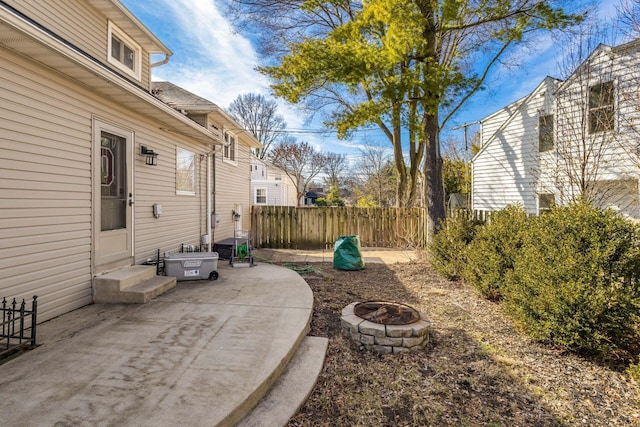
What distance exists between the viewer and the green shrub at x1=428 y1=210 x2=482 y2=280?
5.84 m

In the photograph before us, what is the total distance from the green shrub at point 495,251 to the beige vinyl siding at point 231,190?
6.40 m

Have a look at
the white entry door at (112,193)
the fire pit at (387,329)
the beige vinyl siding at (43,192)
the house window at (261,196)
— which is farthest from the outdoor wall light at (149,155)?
the house window at (261,196)

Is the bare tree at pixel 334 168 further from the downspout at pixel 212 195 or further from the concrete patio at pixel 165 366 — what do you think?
the concrete patio at pixel 165 366

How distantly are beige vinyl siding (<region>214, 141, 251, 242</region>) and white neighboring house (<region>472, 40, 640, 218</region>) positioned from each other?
776 centimetres

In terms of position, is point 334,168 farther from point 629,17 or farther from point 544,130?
point 629,17

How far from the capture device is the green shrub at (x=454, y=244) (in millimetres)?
5838

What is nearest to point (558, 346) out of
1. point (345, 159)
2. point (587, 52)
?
point (587, 52)

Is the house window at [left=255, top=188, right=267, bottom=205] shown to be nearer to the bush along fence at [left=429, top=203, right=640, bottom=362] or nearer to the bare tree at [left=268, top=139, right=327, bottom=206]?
the bare tree at [left=268, top=139, right=327, bottom=206]

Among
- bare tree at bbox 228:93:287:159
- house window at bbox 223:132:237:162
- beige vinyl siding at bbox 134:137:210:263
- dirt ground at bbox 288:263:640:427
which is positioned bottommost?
dirt ground at bbox 288:263:640:427

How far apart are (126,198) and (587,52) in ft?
31.6

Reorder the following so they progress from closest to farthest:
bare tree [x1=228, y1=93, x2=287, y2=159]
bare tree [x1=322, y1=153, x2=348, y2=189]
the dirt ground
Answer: the dirt ground < bare tree [x1=228, y1=93, x2=287, y2=159] < bare tree [x1=322, y1=153, x2=348, y2=189]

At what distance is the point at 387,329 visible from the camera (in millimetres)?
3152

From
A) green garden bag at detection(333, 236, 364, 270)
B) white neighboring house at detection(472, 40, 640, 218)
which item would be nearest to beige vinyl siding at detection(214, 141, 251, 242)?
green garden bag at detection(333, 236, 364, 270)

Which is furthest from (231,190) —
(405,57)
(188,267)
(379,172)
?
(379,172)
